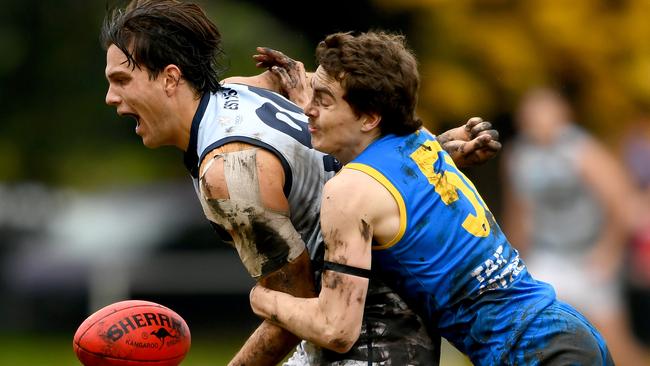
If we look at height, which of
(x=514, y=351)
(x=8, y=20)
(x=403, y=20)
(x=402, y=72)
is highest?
(x=402, y=72)

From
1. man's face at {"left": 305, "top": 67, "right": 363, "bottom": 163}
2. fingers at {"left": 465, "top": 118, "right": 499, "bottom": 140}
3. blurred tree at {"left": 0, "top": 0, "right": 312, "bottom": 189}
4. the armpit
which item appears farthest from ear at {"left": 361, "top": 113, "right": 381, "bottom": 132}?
blurred tree at {"left": 0, "top": 0, "right": 312, "bottom": 189}

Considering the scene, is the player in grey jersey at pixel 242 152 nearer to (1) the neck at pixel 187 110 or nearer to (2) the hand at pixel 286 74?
(1) the neck at pixel 187 110

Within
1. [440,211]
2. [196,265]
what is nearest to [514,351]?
[440,211]

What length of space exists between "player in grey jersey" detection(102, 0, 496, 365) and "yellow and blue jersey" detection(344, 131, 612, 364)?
0.19m

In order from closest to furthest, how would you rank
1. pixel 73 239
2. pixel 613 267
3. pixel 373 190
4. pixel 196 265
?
pixel 373 190 → pixel 613 267 → pixel 196 265 → pixel 73 239

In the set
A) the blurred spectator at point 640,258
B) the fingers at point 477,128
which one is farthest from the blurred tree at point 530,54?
the fingers at point 477,128

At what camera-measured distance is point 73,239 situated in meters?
15.8

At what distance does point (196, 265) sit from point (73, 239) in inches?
70.1

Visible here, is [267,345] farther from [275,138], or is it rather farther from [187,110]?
[187,110]

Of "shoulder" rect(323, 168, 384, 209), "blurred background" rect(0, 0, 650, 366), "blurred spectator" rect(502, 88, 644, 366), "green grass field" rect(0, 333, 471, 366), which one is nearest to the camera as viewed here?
"shoulder" rect(323, 168, 384, 209)

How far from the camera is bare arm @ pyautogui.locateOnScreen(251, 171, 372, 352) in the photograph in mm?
5113

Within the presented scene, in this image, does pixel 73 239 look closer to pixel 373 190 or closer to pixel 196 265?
pixel 196 265

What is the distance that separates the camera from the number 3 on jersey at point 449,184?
17.5 feet

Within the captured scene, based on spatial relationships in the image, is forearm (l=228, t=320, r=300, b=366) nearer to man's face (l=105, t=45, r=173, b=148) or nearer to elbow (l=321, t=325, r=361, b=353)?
elbow (l=321, t=325, r=361, b=353)
